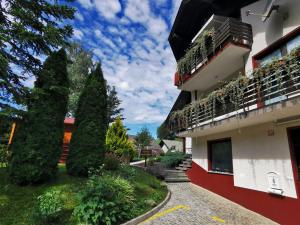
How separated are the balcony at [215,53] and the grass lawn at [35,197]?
6.95 meters

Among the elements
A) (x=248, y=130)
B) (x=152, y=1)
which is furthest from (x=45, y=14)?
(x=248, y=130)

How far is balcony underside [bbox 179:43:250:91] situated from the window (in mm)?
3751

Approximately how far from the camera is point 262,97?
6.82 metres

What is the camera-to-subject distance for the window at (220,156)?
1024 cm

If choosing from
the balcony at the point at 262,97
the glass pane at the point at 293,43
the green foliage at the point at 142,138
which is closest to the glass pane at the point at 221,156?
the balcony at the point at 262,97

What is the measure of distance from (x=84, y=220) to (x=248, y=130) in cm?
722

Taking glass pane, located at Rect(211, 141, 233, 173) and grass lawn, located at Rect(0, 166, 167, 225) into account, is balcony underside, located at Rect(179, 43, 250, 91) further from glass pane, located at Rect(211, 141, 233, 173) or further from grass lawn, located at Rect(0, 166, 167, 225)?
grass lawn, located at Rect(0, 166, 167, 225)

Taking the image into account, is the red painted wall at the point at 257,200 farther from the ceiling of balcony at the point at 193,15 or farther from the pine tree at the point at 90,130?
the ceiling of balcony at the point at 193,15

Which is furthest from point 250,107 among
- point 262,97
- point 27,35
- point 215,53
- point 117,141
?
point 117,141

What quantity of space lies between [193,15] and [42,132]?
12940 mm

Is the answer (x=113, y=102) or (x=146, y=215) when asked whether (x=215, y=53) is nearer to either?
(x=146, y=215)

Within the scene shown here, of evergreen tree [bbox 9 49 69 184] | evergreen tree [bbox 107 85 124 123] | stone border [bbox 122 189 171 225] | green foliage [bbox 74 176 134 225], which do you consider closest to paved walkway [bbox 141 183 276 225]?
stone border [bbox 122 189 171 225]

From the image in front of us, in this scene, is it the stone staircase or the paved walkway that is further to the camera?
the stone staircase

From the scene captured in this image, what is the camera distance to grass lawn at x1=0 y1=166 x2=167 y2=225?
18.2 feet
